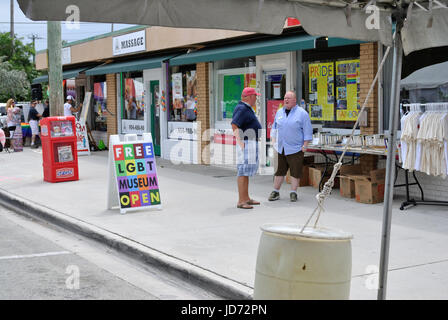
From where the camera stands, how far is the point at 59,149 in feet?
44.1

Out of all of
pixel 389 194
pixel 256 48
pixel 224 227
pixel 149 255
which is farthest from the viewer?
pixel 256 48

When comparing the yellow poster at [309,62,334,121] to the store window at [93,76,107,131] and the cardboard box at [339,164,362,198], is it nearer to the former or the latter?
the cardboard box at [339,164,362,198]

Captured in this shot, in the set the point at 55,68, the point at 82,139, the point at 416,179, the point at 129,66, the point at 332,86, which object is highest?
the point at 129,66

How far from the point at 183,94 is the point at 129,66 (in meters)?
2.16

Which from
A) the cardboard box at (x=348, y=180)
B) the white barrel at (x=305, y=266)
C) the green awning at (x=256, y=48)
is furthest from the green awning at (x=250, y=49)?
the white barrel at (x=305, y=266)

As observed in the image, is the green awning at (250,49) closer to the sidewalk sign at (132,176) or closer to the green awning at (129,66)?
the green awning at (129,66)

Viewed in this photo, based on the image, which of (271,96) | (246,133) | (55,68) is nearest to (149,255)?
(246,133)

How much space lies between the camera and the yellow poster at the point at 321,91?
39.1 ft

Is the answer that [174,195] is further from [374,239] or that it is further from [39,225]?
[374,239]

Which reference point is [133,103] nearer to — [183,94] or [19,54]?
[183,94]

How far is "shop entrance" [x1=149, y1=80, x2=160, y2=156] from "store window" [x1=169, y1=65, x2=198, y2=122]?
1.15 metres

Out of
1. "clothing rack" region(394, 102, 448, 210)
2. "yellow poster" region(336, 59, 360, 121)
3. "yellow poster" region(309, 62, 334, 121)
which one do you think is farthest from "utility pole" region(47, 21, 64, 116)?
"clothing rack" region(394, 102, 448, 210)

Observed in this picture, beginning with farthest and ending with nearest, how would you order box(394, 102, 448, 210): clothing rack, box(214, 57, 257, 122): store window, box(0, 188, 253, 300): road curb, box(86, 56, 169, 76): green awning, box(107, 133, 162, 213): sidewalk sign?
1. box(86, 56, 169, 76): green awning
2. box(214, 57, 257, 122): store window
3. box(107, 133, 162, 213): sidewalk sign
4. box(394, 102, 448, 210): clothing rack
5. box(0, 188, 253, 300): road curb

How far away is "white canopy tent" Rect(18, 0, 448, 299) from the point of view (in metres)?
4.34
